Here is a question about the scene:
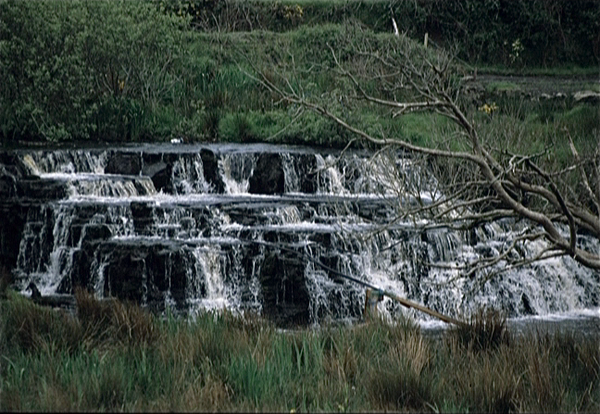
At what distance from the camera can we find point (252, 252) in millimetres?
13430

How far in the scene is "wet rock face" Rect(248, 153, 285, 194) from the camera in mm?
17641

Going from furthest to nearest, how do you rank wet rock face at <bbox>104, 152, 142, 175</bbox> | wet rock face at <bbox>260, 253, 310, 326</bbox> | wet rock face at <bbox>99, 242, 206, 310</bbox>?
wet rock face at <bbox>104, 152, 142, 175</bbox>, wet rock face at <bbox>99, 242, 206, 310</bbox>, wet rock face at <bbox>260, 253, 310, 326</bbox>

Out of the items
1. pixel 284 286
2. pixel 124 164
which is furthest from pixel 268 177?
pixel 284 286

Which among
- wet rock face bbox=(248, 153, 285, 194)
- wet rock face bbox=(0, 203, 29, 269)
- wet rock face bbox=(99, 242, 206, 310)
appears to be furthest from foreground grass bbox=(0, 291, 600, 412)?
wet rock face bbox=(248, 153, 285, 194)

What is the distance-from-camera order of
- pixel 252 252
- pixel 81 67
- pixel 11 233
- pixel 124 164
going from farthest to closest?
1. pixel 81 67
2. pixel 124 164
3. pixel 11 233
4. pixel 252 252

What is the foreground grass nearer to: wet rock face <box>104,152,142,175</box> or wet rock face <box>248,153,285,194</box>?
wet rock face <box>104,152,142,175</box>

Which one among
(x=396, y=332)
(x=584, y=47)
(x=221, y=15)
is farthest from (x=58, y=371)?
(x=584, y=47)

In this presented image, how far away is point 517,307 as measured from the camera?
45.6 ft

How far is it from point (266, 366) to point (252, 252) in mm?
6732

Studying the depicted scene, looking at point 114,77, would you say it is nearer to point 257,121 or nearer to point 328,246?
point 257,121

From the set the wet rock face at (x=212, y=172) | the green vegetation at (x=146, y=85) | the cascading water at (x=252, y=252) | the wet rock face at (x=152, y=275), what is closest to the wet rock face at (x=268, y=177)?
the wet rock face at (x=212, y=172)

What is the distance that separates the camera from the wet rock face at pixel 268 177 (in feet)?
57.9

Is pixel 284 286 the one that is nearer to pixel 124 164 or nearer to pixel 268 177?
pixel 268 177

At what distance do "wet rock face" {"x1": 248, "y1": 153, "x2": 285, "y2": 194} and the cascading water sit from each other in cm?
64
